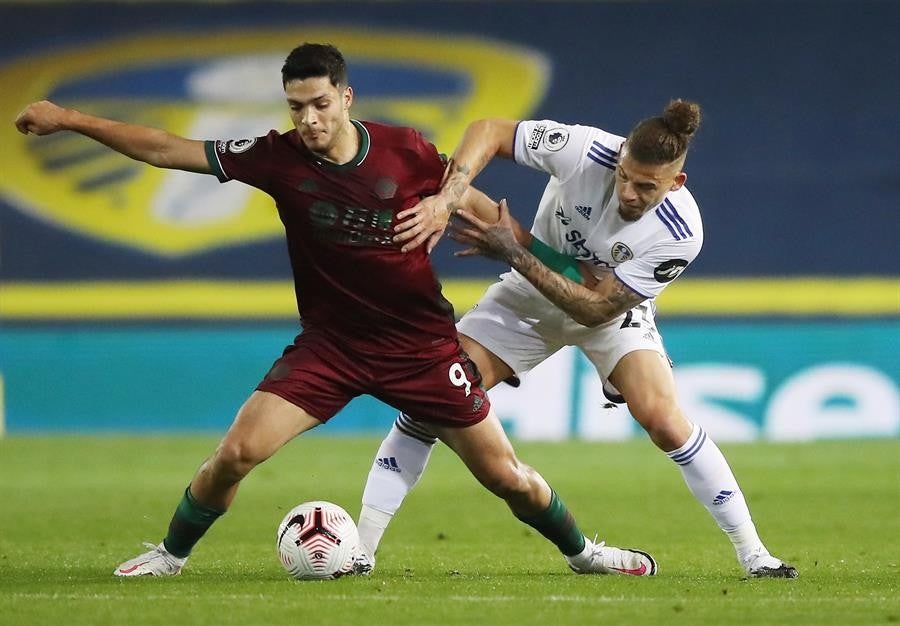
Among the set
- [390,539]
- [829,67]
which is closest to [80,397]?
[390,539]

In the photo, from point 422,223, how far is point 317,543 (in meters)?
1.38

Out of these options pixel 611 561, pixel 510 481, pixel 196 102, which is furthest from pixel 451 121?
pixel 510 481

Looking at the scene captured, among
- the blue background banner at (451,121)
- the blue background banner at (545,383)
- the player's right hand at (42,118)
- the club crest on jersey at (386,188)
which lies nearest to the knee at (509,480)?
the club crest on jersey at (386,188)

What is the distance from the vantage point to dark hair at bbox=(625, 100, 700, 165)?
621 cm

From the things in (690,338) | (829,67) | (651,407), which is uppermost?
(829,67)

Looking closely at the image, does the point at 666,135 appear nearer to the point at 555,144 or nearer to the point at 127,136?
the point at 555,144

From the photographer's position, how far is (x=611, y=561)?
6.70 m

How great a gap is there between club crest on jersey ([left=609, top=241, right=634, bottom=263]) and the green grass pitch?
1.40 m

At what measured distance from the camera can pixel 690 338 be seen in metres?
15.1

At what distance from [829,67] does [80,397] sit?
9.10 metres

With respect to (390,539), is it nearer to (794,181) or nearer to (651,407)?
(651,407)

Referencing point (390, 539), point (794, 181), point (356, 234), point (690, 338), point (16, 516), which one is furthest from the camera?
point (794, 181)

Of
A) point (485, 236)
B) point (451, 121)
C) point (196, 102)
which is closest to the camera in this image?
point (485, 236)

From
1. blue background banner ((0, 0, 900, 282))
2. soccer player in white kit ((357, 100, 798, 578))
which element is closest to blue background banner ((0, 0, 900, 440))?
blue background banner ((0, 0, 900, 282))
